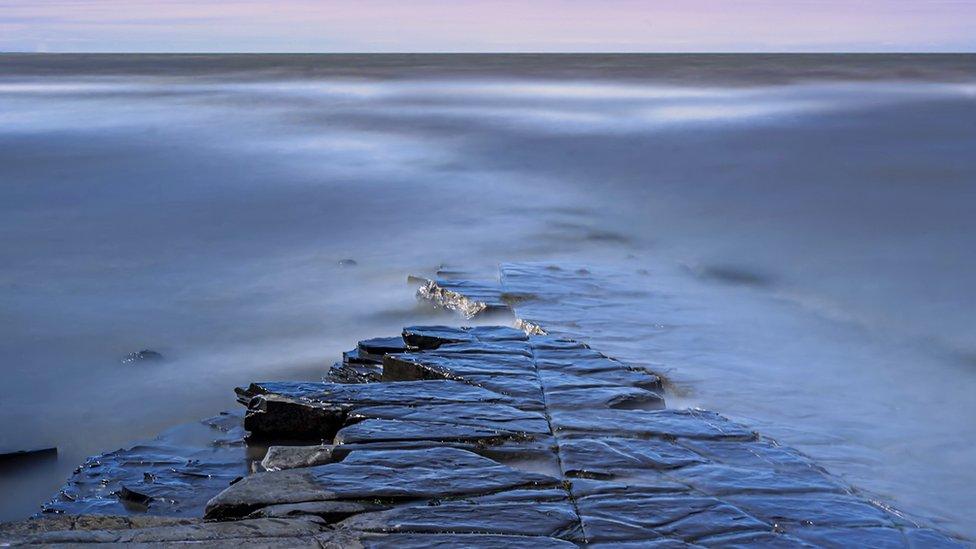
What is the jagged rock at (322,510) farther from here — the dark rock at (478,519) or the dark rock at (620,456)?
the dark rock at (620,456)

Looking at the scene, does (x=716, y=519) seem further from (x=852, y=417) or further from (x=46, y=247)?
(x=46, y=247)

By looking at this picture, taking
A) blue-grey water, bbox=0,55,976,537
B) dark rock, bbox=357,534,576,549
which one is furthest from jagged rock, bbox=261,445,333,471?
blue-grey water, bbox=0,55,976,537

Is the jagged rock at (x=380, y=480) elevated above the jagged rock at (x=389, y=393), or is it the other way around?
the jagged rock at (x=380, y=480)

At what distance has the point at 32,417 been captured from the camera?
6367 mm

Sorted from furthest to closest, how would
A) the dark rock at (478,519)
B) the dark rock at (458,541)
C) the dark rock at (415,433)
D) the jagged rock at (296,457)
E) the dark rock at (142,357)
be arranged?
the dark rock at (142,357) < the dark rock at (415,433) < the jagged rock at (296,457) < the dark rock at (478,519) < the dark rock at (458,541)

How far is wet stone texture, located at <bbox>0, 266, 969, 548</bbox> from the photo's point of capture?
11.9 feet

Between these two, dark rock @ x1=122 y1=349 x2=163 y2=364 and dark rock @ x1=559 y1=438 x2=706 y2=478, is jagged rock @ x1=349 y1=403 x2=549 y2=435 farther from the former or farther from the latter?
dark rock @ x1=122 y1=349 x2=163 y2=364

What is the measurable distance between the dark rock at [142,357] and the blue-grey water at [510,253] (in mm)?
125

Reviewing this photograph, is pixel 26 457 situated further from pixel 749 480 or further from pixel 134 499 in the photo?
pixel 749 480

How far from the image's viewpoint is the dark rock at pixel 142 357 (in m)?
7.54

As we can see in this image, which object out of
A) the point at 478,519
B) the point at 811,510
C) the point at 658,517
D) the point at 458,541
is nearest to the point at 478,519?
the point at 478,519

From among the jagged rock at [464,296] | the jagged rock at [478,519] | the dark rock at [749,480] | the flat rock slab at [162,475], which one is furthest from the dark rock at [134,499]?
the jagged rock at [464,296]

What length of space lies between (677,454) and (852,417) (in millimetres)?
2073

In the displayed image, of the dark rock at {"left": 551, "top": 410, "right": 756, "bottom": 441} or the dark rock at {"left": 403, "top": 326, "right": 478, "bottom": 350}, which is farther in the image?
the dark rock at {"left": 403, "top": 326, "right": 478, "bottom": 350}
